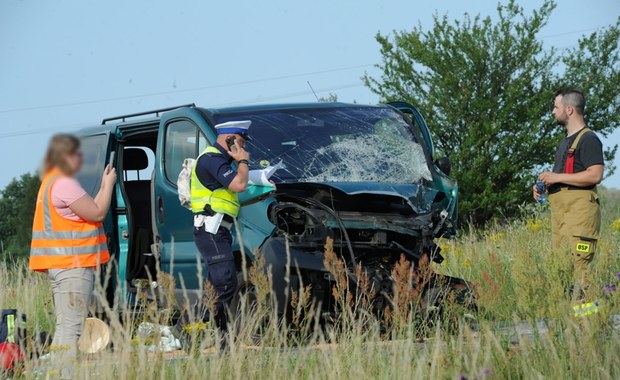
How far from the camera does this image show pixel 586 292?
5961 millimetres

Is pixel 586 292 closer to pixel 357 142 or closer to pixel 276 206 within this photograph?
pixel 276 206

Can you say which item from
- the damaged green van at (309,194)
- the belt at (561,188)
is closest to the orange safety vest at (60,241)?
the damaged green van at (309,194)

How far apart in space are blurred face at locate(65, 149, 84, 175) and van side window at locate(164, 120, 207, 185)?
10.3 feet

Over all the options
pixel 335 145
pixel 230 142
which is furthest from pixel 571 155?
pixel 230 142

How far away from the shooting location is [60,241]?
6859mm

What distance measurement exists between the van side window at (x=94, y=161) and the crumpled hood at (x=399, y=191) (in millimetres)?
2584

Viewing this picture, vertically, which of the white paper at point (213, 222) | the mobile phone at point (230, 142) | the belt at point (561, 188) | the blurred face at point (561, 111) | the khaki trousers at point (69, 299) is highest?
the blurred face at point (561, 111)

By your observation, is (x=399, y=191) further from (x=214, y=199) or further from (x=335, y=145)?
(x=214, y=199)

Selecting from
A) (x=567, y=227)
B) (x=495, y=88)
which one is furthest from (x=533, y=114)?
(x=567, y=227)

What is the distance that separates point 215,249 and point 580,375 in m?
3.32

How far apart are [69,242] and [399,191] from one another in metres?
2.86

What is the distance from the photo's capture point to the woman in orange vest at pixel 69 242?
6.70m

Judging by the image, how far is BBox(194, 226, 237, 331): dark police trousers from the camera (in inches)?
312

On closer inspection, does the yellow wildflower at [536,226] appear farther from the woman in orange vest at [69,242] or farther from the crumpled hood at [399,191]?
the woman in orange vest at [69,242]
